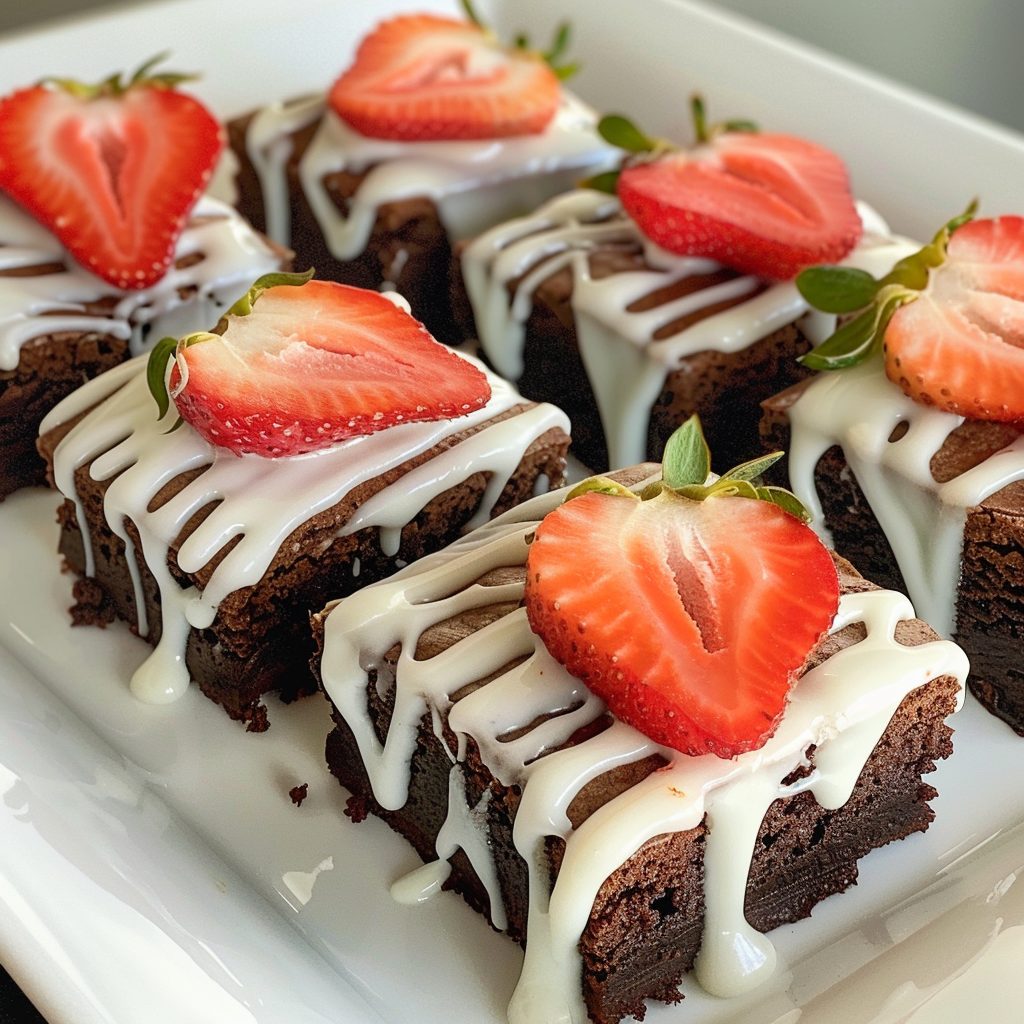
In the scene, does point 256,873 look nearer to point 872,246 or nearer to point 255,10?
point 872,246

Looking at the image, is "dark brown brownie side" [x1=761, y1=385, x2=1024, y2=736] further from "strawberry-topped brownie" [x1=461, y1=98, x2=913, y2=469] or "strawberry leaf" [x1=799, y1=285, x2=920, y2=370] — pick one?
"strawberry-topped brownie" [x1=461, y1=98, x2=913, y2=469]

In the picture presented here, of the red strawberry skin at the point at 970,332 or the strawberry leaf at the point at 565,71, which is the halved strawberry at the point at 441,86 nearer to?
the strawberry leaf at the point at 565,71

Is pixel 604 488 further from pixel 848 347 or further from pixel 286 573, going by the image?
pixel 848 347

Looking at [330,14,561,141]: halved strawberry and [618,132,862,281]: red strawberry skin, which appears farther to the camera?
[330,14,561,141]: halved strawberry

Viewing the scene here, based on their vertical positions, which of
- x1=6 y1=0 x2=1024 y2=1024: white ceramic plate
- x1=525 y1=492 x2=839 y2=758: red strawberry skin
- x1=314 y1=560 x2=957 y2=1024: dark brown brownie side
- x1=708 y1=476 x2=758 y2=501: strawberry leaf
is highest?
x1=708 y1=476 x2=758 y2=501: strawberry leaf

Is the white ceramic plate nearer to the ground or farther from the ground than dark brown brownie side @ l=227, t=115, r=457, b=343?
nearer to the ground

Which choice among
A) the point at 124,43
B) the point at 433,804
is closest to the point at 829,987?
the point at 433,804

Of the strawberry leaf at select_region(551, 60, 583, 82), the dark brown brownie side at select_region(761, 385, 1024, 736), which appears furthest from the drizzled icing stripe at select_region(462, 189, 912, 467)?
the strawberry leaf at select_region(551, 60, 583, 82)
